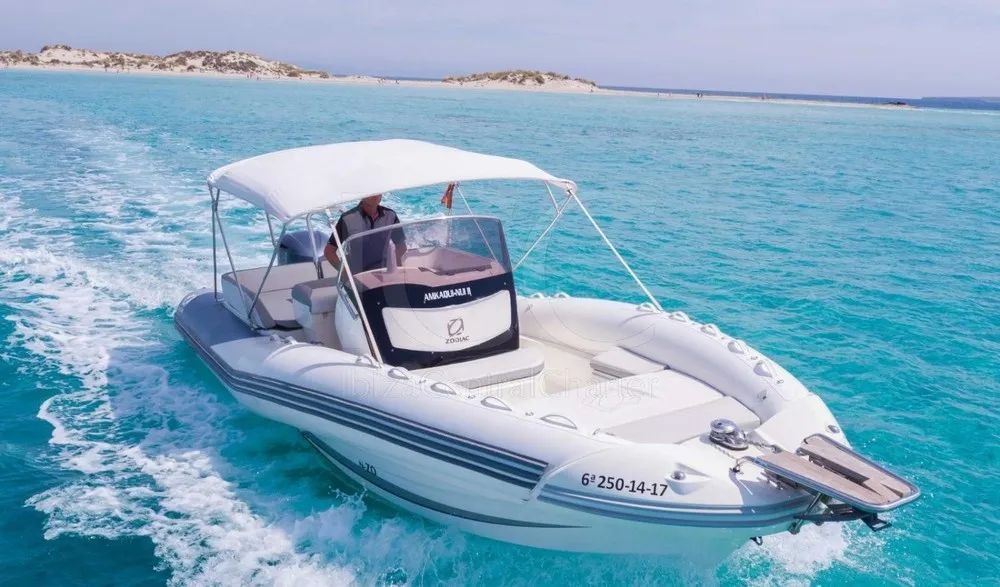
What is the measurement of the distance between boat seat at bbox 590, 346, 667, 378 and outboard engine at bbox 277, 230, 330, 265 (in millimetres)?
3265

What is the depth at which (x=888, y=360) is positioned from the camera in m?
7.55

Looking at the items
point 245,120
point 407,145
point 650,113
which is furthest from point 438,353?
point 650,113

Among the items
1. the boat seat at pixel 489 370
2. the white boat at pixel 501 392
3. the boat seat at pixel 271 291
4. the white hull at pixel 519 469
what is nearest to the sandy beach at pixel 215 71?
the boat seat at pixel 271 291

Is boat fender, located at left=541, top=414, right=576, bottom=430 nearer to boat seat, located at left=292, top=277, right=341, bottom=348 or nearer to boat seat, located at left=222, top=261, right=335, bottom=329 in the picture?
boat seat, located at left=292, top=277, right=341, bottom=348

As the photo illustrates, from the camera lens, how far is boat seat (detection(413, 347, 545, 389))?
503cm

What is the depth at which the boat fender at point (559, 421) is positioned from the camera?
406 cm

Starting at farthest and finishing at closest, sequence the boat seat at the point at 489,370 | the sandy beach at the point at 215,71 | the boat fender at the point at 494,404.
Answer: the sandy beach at the point at 215,71 → the boat seat at the point at 489,370 → the boat fender at the point at 494,404

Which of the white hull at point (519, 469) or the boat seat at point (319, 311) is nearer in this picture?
the white hull at point (519, 469)

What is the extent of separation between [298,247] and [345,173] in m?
2.58

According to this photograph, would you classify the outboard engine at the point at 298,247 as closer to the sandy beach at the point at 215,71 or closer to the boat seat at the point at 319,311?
the boat seat at the point at 319,311

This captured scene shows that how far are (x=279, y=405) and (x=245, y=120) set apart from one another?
26.9m

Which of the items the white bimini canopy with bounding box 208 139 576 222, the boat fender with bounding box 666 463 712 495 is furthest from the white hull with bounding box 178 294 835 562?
the white bimini canopy with bounding box 208 139 576 222

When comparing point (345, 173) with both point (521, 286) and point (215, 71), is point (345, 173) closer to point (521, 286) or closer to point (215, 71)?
point (521, 286)

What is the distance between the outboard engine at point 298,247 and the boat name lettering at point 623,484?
174 inches
